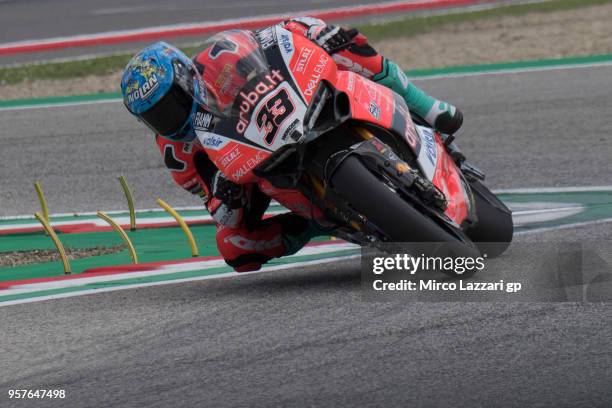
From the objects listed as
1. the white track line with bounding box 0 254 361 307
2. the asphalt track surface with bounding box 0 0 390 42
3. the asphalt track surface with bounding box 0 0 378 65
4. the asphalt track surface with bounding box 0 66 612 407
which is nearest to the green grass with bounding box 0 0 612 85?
the asphalt track surface with bounding box 0 0 378 65

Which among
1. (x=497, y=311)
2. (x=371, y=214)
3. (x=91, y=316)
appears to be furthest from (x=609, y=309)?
(x=91, y=316)

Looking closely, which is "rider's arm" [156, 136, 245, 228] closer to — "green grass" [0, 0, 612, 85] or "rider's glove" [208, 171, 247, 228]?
"rider's glove" [208, 171, 247, 228]

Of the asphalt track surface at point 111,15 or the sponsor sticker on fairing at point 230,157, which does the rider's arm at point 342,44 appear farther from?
the asphalt track surface at point 111,15

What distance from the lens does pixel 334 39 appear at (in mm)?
6715

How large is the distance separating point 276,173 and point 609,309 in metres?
1.70

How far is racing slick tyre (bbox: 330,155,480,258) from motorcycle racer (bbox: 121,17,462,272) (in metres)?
0.74

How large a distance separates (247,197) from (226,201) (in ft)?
0.46

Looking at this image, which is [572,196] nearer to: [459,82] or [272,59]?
[272,59]

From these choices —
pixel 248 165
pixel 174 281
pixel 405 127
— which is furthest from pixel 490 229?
pixel 174 281

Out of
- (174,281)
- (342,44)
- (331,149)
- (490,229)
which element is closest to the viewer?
(331,149)

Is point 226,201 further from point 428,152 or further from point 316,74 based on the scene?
point 428,152

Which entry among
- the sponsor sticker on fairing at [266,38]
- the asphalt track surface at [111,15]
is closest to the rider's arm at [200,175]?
the sponsor sticker on fairing at [266,38]

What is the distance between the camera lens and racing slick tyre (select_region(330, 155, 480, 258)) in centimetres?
591

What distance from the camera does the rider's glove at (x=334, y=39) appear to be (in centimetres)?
668
